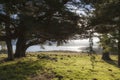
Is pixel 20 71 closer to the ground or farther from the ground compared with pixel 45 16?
closer to the ground

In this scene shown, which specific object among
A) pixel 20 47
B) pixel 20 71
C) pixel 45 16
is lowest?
pixel 20 71

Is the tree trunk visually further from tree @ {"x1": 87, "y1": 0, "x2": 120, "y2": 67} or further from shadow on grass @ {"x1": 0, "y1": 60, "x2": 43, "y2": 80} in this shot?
tree @ {"x1": 87, "y1": 0, "x2": 120, "y2": 67}

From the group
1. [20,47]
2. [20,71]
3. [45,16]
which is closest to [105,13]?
Answer: [45,16]

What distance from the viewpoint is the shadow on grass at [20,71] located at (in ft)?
48.0

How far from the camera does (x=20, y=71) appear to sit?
52.0 feet

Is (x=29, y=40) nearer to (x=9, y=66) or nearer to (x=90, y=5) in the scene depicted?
(x=9, y=66)

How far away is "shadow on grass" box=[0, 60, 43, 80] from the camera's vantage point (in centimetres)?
1462

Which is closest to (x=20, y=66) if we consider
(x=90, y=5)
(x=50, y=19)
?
(x=50, y=19)

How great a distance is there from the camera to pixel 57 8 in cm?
1504

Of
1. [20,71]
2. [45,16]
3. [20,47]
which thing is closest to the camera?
[20,71]

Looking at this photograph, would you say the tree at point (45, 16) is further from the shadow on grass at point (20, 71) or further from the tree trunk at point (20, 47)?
the tree trunk at point (20, 47)

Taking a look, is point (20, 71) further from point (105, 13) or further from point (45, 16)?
point (105, 13)

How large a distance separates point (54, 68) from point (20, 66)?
91.4 inches

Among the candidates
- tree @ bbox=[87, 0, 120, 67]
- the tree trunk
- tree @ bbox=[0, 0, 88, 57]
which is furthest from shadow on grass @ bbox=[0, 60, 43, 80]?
tree @ bbox=[87, 0, 120, 67]
